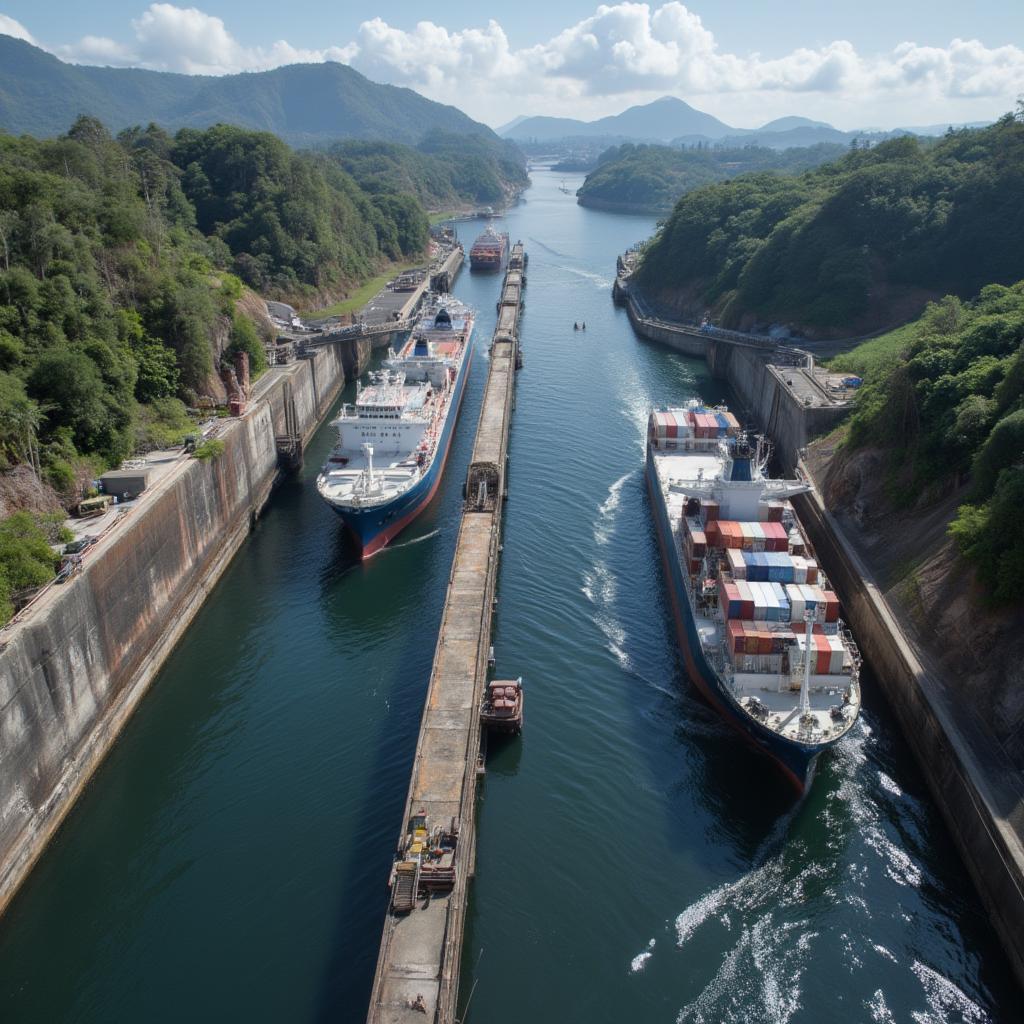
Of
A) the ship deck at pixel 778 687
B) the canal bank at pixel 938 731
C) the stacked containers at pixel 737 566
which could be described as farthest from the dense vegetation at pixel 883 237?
the ship deck at pixel 778 687

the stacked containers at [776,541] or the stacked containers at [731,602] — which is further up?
the stacked containers at [776,541]

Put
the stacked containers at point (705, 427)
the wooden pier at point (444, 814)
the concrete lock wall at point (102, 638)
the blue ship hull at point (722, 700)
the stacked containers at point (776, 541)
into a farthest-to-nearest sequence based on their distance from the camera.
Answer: the stacked containers at point (705, 427), the stacked containers at point (776, 541), the blue ship hull at point (722, 700), the concrete lock wall at point (102, 638), the wooden pier at point (444, 814)

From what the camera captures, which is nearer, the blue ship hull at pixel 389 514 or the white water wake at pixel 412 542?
the blue ship hull at pixel 389 514

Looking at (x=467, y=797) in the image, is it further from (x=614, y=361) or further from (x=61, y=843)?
(x=614, y=361)

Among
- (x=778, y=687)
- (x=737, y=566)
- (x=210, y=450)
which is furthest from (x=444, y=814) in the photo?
(x=210, y=450)

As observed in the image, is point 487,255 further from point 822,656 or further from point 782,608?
point 822,656

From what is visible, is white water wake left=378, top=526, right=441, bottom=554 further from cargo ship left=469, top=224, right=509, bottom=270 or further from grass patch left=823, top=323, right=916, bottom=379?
cargo ship left=469, top=224, right=509, bottom=270

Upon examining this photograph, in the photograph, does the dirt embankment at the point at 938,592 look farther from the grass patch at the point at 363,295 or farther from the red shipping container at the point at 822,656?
the grass patch at the point at 363,295
